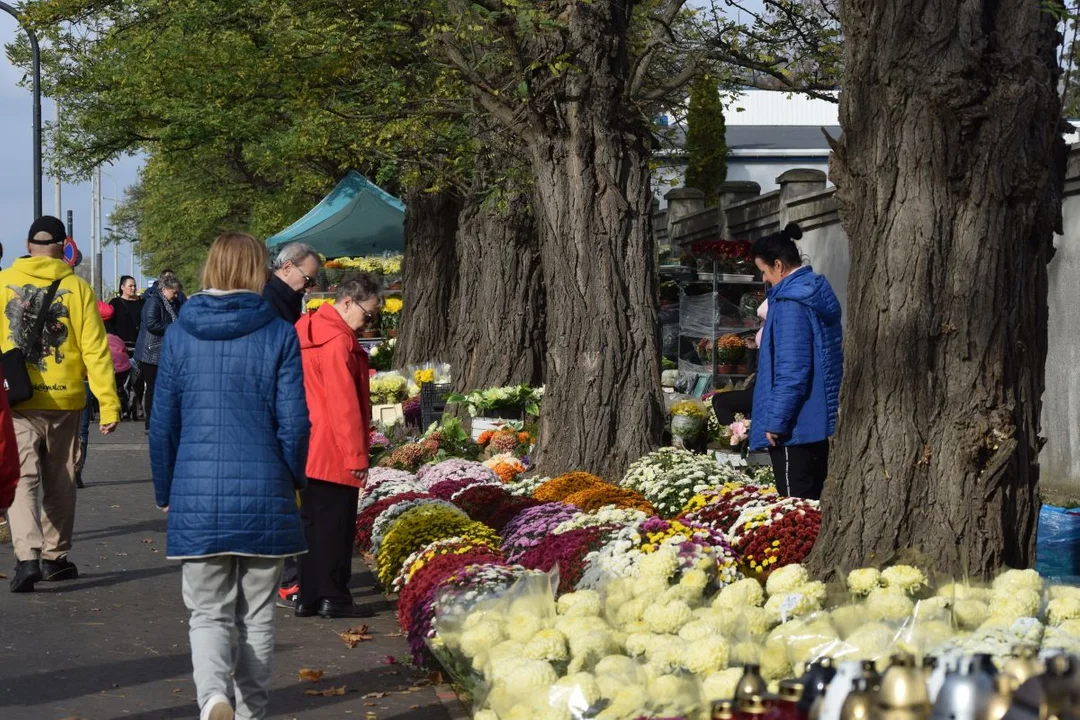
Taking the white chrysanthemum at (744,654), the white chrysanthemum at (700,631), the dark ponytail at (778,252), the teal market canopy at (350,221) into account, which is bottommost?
the white chrysanthemum at (744,654)

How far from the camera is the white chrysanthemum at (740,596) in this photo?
550 centimetres

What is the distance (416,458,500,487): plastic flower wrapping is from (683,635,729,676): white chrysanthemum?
619cm

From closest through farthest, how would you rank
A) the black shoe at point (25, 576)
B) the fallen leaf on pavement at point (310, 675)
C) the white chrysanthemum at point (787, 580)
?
1. the white chrysanthemum at point (787, 580)
2. the fallen leaf on pavement at point (310, 675)
3. the black shoe at point (25, 576)

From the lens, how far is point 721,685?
171 inches

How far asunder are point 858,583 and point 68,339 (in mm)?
5079

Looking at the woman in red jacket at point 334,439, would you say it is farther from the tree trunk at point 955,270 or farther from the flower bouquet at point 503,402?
the flower bouquet at point 503,402

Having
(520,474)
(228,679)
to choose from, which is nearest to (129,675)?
(228,679)

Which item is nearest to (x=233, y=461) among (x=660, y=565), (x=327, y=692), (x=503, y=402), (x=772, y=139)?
(x=327, y=692)

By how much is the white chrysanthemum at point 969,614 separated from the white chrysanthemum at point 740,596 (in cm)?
79

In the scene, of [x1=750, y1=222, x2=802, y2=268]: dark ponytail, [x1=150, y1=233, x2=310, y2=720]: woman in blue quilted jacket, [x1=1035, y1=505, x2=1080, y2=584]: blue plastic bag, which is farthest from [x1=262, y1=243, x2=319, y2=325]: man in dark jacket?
[x1=1035, y1=505, x2=1080, y2=584]: blue plastic bag

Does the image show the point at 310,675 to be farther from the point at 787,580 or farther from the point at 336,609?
the point at 787,580

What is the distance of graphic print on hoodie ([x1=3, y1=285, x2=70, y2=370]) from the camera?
8.55 metres

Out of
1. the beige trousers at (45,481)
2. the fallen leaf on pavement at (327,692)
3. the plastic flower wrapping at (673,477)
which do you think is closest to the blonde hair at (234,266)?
the fallen leaf on pavement at (327,692)

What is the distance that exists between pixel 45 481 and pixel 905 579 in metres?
5.31
